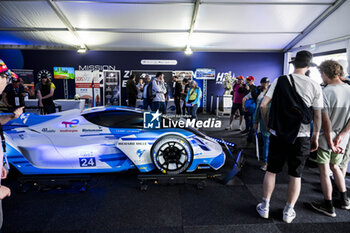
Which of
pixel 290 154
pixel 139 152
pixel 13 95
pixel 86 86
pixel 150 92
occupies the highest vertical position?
pixel 86 86

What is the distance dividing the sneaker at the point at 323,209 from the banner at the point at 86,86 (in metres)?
9.15

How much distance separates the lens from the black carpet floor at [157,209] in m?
1.93

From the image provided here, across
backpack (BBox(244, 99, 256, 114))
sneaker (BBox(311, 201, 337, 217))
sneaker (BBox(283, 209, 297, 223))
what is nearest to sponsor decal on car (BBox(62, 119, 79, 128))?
sneaker (BBox(283, 209, 297, 223))

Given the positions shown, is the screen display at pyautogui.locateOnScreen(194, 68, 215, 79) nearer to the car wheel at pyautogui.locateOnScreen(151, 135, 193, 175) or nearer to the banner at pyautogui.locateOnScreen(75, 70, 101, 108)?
the banner at pyautogui.locateOnScreen(75, 70, 101, 108)

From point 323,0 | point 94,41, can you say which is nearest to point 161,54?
point 94,41

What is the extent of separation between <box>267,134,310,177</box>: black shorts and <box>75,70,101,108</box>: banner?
9033mm

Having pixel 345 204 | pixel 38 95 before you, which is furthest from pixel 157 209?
pixel 38 95

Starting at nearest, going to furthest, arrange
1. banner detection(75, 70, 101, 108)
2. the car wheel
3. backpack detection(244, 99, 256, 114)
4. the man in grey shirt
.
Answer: the car wheel → backpack detection(244, 99, 256, 114) → the man in grey shirt → banner detection(75, 70, 101, 108)

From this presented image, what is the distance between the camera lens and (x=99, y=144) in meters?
2.65

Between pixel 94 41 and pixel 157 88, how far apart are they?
16.9ft

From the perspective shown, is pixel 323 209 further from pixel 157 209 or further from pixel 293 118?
pixel 157 209

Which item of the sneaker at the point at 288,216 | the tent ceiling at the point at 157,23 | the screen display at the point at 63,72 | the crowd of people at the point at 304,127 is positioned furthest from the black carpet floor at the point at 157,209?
the screen display at the point at 63,72

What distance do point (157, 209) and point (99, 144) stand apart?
41.6 inches

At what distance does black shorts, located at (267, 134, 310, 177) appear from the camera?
185 cm
